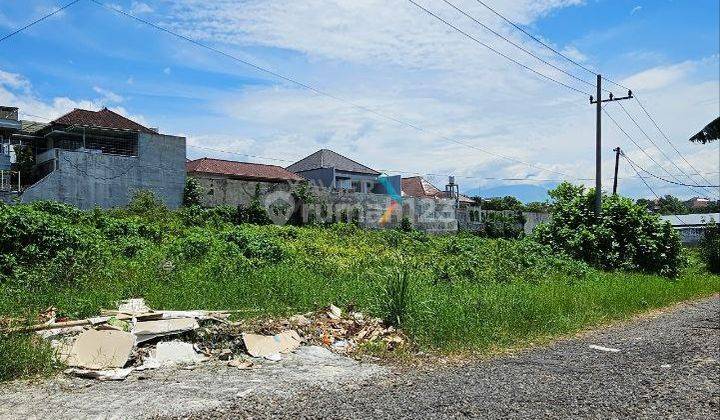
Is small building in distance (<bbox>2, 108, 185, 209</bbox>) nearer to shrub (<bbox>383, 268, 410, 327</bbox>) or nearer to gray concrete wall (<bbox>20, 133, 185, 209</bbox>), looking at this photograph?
gray concrete wall (<bbox>20, 133, 185, 209</bbox>)

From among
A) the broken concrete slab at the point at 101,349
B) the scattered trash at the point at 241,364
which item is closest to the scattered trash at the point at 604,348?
the scattered trash at the point at 241,364

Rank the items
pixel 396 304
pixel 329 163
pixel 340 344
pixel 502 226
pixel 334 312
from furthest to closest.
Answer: pixel 329 163
pixel 502 226
pixel 334 312
pixel 396 304
pixel 340 344

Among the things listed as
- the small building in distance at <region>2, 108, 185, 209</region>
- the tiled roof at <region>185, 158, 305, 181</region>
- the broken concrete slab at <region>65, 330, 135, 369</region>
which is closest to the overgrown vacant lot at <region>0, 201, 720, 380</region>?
the broken concrete slab at <region>65, 330, 135, 369</region>

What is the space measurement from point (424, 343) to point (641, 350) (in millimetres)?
3157

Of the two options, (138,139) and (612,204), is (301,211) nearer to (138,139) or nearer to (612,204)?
(138,139)

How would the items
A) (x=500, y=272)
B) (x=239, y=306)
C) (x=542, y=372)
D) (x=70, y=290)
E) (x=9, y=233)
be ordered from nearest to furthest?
(x=542, y=372), (x=239, y=306), (x=70, y=290), (x=9, y=233), (x=500, y=272)

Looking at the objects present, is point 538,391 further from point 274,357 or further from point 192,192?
point 192,192

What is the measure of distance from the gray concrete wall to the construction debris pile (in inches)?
595

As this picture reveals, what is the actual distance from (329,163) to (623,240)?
82.5 feet

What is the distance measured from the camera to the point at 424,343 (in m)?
7.95

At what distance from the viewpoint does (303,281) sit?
34.1ft

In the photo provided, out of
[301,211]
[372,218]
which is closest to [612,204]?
[372,218]

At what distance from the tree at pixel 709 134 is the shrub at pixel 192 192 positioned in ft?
57.7

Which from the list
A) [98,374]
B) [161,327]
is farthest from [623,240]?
[98,374]
